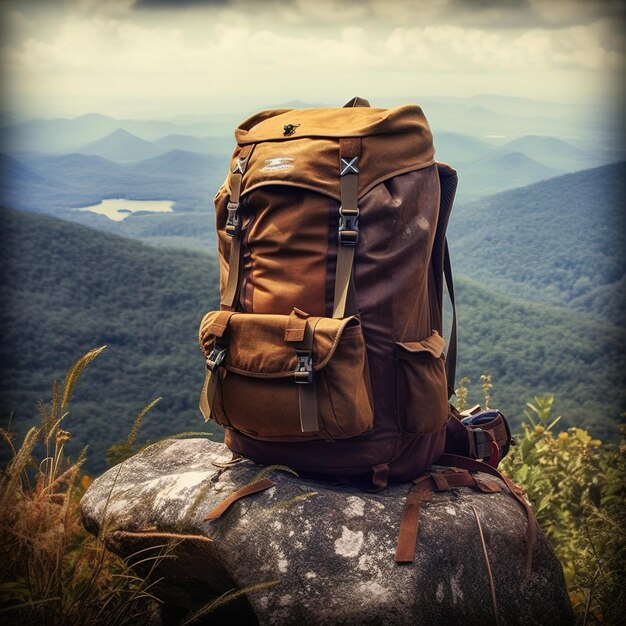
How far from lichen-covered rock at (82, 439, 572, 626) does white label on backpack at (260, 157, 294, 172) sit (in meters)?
1.19

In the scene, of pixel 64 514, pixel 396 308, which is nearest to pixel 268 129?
pixel 396 308

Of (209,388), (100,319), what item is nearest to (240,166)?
(209,388)

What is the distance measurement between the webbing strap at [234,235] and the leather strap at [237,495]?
2.44ft

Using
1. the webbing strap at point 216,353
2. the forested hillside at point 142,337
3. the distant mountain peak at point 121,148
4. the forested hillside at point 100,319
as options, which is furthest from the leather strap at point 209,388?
the distant mountain peak at point 121,148

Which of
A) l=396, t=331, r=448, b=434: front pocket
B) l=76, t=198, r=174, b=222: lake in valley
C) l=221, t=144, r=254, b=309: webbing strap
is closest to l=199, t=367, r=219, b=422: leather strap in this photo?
l=221, t=144, r=254, b=309: webbing strap

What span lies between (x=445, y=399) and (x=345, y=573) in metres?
0.85

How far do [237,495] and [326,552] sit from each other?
46 cm

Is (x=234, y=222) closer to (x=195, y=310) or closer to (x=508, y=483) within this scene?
(x=508, y=483)

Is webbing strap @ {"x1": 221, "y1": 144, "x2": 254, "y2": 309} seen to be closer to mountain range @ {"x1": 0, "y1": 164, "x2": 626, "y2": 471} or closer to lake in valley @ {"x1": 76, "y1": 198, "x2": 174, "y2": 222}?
mountain range @ {"x1": 0, "y1": 164, "x2": 626, "y2": 471}

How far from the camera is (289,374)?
2.97m

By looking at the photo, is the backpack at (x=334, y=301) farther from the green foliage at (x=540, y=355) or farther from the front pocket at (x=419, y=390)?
the green foliage at (x=540, y=355)

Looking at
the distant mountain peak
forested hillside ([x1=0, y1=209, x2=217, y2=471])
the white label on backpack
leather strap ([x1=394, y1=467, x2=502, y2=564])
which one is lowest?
forested hillside ([x1=0, y1=209, x2=217, y2=471])

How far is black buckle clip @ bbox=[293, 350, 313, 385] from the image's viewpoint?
115 inches

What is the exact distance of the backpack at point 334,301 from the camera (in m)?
3.00
